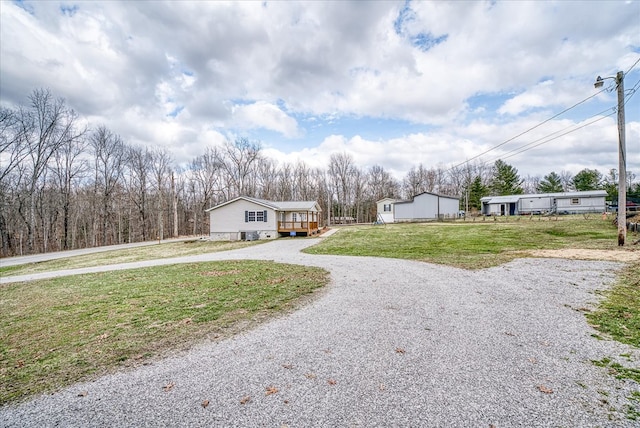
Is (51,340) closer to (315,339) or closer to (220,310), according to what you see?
(220,310)

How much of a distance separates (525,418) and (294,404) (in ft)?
6.80

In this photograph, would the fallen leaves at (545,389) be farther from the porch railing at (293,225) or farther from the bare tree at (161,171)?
the bare tree at (161,171)

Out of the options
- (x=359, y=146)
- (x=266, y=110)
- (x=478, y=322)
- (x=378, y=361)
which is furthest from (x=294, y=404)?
(x=359, y=146)

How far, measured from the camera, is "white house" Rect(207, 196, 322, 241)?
85.9ft

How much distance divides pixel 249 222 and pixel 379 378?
79.4ft

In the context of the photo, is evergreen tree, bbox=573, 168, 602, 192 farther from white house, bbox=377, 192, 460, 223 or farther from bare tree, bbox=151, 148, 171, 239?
bare tree, bbox=151, 148, 171, 239

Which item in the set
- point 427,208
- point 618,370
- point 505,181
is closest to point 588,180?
point 505,181

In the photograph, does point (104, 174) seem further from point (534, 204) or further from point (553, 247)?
point (534, 204)

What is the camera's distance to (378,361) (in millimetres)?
3586

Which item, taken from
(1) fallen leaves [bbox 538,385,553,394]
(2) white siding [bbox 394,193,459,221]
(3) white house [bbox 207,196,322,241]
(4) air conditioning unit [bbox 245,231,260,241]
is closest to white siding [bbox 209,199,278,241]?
(3) white house [bbox 207,196,322,241]

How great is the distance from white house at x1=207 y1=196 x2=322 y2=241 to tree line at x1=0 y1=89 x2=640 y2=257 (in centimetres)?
795

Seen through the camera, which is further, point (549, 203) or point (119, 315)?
point (549, 203)

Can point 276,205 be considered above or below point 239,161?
below

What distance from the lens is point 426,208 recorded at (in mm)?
36000
